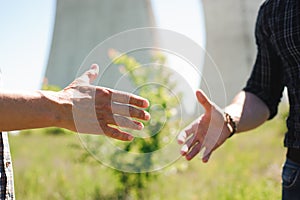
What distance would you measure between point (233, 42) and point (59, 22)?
164 inches

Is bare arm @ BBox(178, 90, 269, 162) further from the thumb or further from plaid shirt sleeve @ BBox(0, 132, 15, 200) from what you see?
plaid shirt sleeve @ BBox(0, 132, 15, 200)

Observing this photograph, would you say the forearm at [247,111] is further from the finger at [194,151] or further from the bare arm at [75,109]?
the bare arm at [75,109]

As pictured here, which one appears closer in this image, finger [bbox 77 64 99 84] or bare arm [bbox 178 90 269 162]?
finger [bbox 77 64 99 84]

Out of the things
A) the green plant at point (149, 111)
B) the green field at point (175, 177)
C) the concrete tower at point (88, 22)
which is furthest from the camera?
the concrete tower at point (88, 22)

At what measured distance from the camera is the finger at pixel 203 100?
158cm

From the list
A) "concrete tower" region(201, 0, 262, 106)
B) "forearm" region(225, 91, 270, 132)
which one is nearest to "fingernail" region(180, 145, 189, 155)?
"forearm" region(225, 91, 270, 132)

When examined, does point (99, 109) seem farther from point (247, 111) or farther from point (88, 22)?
point (88, 22)

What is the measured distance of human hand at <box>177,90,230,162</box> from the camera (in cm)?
160

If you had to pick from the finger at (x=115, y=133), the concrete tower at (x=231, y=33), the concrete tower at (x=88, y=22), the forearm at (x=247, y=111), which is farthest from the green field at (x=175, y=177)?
the concrete tower at (x=231, y=33)

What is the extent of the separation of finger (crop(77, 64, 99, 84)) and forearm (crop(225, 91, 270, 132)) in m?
0.55

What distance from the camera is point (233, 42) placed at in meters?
12.4

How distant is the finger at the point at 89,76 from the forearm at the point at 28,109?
0.09 metres

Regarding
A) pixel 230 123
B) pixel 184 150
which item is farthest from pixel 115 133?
pixel 230 123

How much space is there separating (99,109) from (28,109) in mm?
153
